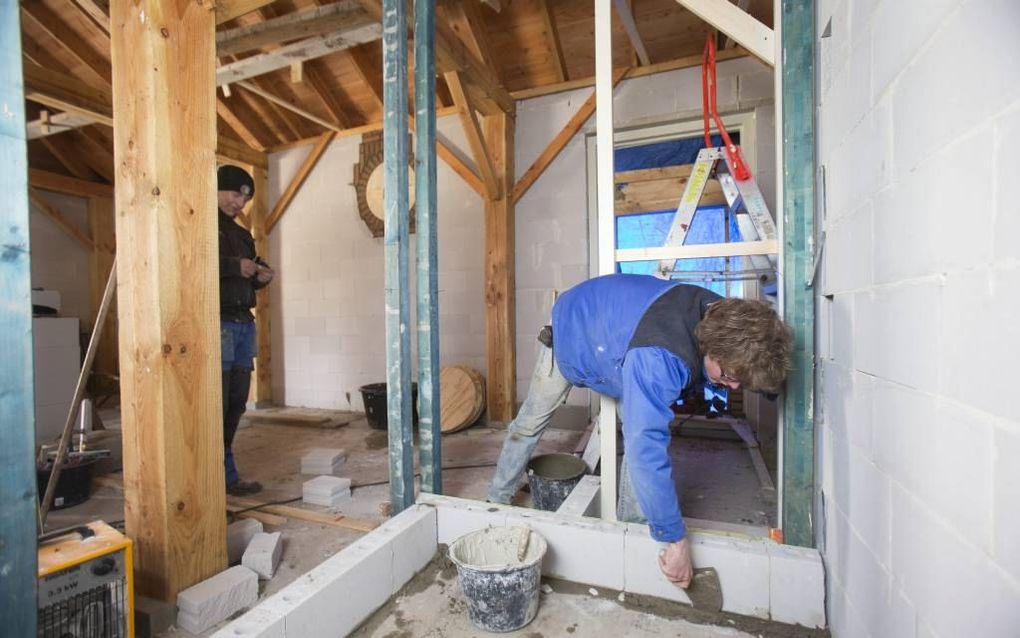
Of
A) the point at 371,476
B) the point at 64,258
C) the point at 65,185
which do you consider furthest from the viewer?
the point at 64,258

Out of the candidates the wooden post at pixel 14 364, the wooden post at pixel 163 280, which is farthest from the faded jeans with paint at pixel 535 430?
the wooden post at pixel 14 364

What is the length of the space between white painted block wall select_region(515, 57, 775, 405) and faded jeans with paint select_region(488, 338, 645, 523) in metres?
1.66

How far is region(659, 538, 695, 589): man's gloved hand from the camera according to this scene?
130 cm

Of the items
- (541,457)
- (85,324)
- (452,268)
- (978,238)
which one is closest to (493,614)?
(541,457)

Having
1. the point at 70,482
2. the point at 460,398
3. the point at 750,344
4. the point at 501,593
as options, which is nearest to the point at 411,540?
the point at 501,593

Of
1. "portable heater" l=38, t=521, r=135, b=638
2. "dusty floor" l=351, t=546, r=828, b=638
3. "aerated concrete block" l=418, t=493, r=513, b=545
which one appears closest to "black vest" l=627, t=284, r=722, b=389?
"dusty floor" l=351, t=546, r=828, b=638

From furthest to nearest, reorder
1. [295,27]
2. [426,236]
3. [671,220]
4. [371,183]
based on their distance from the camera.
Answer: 1. [371,183]
2. [671,220]
3. [295,27]
4. [426,236]

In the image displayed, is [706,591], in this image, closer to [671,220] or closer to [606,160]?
[606,160]

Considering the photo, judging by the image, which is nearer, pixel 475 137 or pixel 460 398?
pixel 475 137

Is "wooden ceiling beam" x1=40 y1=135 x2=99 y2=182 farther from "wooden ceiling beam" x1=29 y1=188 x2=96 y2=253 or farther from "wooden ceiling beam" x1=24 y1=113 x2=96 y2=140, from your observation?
"wooden ceiling beam" x1=24 y1=113 x2=96 y2=140

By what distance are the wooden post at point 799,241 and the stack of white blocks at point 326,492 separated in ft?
6.23

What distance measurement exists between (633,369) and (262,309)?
4.45 metres

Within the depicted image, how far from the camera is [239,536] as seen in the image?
1.82 metres

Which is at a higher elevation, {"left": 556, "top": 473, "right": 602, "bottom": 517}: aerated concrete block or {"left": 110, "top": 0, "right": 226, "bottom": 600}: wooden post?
{"left": 110, "top": 0, "right": 226, "bottom": 600}: wooden post
